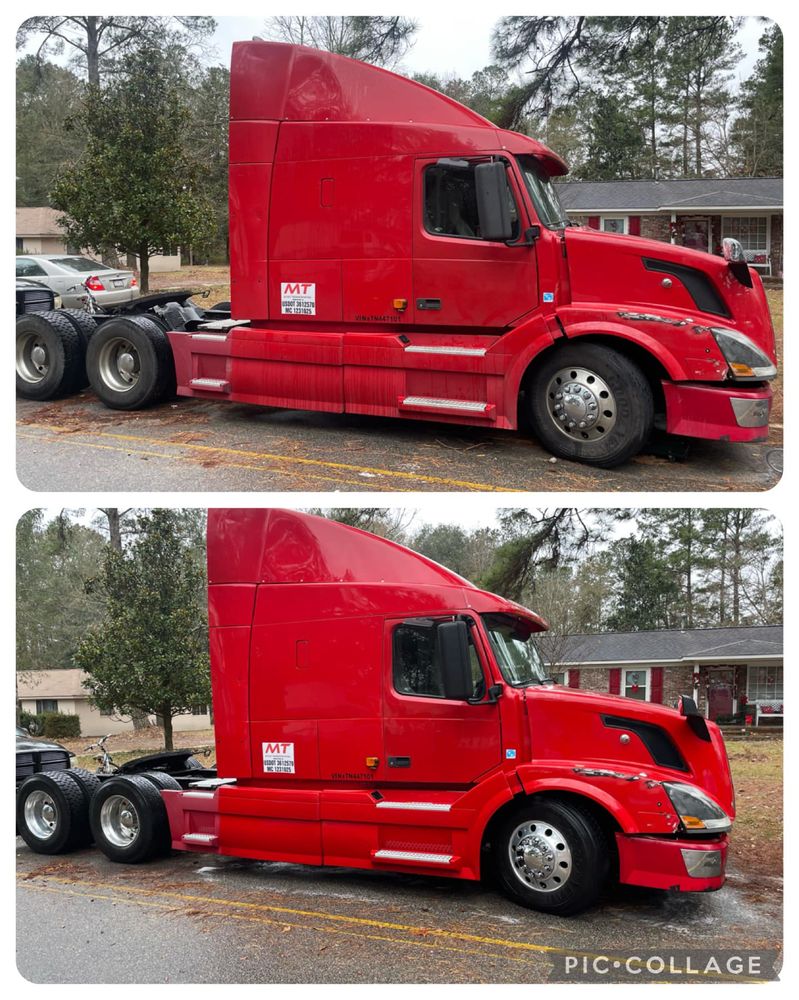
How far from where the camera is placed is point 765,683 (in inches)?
536

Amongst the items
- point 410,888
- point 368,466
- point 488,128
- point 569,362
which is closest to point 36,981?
point 410,888

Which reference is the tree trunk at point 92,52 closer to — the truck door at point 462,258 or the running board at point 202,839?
the truck door at point 462,258

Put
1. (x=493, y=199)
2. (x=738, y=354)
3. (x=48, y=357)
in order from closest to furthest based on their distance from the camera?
(x=738, y=354)
(x=493, y=199)
(x=48, y=357)

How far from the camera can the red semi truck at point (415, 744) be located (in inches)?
278

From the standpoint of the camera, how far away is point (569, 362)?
871 centimetres

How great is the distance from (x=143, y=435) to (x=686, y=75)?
248 inches

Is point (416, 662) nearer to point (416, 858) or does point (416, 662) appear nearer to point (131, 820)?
point (416, 858)

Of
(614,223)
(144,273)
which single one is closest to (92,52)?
(144,273)

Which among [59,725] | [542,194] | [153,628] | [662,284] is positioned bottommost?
[59,725]

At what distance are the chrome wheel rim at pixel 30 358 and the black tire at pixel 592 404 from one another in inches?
228

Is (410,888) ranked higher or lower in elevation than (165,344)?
lower

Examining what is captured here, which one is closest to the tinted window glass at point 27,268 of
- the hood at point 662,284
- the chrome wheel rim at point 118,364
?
the chrome wheel rim at point 118,364

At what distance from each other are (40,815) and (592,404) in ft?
23.4

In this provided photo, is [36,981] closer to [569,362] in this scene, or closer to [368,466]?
[368,466]
